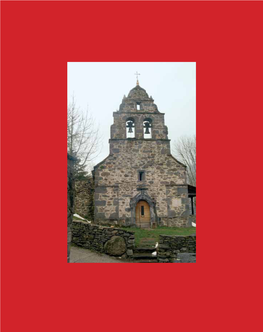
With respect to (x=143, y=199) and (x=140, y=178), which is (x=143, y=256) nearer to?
(x=143, y=199)

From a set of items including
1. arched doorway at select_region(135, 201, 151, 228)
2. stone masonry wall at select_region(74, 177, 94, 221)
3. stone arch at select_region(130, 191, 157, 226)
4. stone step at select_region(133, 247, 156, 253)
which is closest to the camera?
stone step at select_region(133, 247, 156, 253)

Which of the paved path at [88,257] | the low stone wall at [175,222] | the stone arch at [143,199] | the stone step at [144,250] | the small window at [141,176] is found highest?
the small window at [141,176]

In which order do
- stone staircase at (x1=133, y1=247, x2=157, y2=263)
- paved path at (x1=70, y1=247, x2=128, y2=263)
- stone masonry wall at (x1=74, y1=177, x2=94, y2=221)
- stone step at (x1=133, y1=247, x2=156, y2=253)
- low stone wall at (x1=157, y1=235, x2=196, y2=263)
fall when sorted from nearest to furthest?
paved path at (x1=70, y1=247, x2=128, y2=263), stone staircase at (x1=133, y1=247, x2=157, y2=263), low stone wall at (x1=157, y1=235, x2=196, y2=263), stone step at (x1=133, y1=247, x2=156, y2=253), stone masonry wall at (x1=74, y1=177, x2=94, y2=221)

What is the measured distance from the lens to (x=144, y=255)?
8.05 metres

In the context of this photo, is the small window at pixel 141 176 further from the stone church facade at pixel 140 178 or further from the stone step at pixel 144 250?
the stone step at pixel 144 250

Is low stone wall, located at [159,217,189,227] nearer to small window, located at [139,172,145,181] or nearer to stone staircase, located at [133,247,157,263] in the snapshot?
small window, located at [139,172,145,181]

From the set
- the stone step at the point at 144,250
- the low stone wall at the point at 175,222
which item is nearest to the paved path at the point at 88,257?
the stone step at the point at 144,250

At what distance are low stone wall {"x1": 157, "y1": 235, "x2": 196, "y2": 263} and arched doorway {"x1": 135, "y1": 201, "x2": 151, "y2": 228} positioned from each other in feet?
17.0

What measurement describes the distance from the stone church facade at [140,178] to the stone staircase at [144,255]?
487 cm

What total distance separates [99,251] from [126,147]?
7.42m

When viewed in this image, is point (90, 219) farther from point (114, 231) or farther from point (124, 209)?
point (114, 231)

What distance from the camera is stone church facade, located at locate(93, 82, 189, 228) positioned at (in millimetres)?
13406

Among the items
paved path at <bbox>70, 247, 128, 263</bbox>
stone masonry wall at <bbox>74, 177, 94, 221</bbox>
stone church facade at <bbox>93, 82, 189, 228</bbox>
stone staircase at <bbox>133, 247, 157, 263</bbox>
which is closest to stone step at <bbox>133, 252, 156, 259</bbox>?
stone staircase at <bbox>133, 247, 157, 263</bbox>

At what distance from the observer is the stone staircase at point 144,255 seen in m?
7.86
